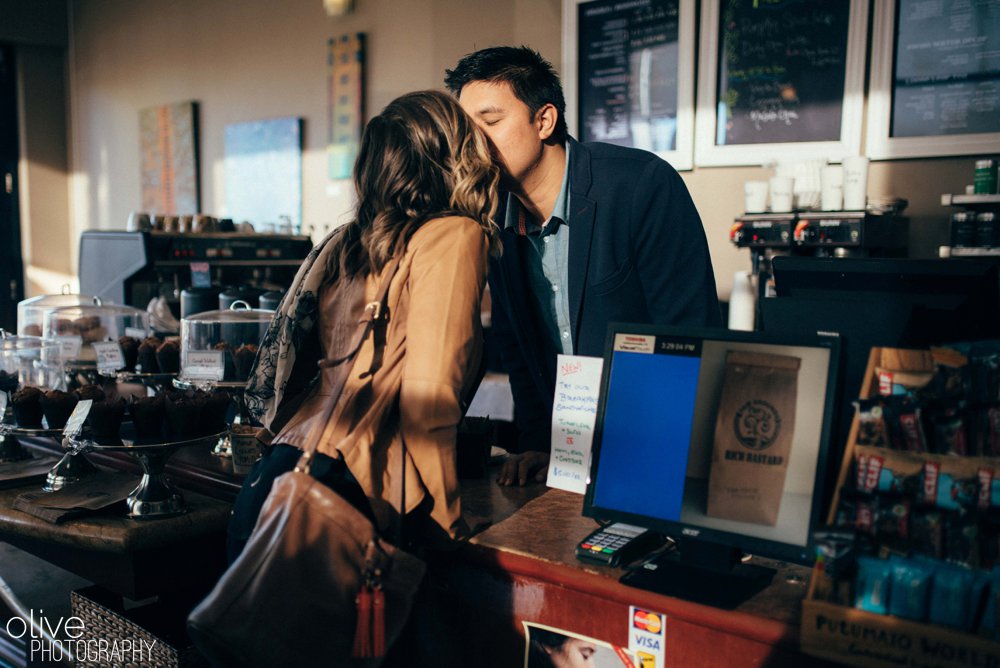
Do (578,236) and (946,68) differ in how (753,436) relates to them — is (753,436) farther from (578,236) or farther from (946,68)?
(946,68)

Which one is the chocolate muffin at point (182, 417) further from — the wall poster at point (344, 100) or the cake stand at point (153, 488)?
the wall poster at point (344, 100)

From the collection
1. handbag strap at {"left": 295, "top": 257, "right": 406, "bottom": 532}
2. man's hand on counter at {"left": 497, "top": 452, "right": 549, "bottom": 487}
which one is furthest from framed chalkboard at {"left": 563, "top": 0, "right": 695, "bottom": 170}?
handbag strap at {"left": 295, "top": 257, "right": 406, "bottom": 532}

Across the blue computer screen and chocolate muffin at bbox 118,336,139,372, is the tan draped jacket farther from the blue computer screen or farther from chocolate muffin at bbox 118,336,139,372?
chocolate muffin at bbox 118,336,139,372

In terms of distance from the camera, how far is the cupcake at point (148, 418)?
1.93 m

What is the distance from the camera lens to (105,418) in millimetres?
1980

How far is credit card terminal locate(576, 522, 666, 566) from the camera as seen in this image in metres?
1.36

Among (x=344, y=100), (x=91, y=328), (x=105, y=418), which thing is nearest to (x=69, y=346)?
(x=91, y=328)

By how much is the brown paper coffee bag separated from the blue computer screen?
0.06m

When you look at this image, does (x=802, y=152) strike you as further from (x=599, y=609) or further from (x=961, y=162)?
(x=599, y=609)

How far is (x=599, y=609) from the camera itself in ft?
4.36

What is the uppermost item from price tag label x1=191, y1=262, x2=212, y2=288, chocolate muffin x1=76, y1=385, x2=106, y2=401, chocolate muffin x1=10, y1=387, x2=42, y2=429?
price tag label x1=191, y1=262, x2=212, y2=288

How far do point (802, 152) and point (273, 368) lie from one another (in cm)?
335

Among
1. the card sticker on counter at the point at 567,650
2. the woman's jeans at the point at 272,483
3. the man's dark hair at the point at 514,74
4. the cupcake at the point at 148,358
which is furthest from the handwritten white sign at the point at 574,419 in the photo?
the cupcake at the point at 148,358

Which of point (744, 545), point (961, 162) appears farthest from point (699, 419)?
point (961, 162)
